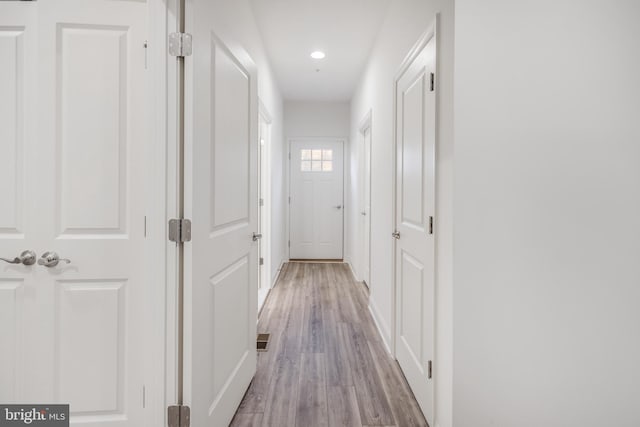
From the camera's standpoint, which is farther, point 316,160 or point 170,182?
point 316,160

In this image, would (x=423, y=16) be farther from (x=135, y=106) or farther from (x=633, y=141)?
(x=135, y=106)

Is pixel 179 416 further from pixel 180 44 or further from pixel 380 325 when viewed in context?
pixel 380 325

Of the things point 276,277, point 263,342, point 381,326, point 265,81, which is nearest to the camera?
point 263,342

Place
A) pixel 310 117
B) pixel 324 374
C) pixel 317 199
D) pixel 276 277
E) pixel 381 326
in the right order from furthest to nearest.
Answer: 1. pixel 317 199
2. pixel 310 117
3. pixel 276 277
4. pixel 381 326
5. pixel 324 374

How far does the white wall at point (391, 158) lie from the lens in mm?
1466

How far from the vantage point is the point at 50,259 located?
1.34m

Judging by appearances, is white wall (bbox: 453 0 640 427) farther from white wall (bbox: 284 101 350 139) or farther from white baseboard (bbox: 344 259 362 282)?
white wall (bbox: 284 101 350 139)

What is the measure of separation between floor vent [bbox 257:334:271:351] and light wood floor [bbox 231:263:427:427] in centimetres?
5

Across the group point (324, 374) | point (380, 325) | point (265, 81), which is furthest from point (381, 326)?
point (265, 81)

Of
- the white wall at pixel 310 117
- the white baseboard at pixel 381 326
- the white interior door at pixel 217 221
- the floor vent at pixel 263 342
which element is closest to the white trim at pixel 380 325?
the white baseboard at pixel 381 326

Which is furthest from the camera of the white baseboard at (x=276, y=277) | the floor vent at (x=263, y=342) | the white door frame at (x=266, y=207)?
the white baseboard at (x=276, y=277)

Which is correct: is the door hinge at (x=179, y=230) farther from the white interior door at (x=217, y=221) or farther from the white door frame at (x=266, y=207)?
the white door frame at (x=266, y=207)

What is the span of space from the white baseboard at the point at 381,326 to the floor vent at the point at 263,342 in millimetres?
910

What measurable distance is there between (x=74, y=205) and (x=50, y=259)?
9.0 inches
